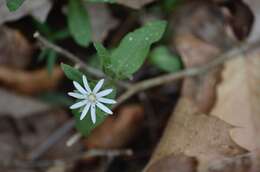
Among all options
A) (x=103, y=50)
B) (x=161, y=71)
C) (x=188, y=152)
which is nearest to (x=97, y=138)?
→ (x=161, y=71)

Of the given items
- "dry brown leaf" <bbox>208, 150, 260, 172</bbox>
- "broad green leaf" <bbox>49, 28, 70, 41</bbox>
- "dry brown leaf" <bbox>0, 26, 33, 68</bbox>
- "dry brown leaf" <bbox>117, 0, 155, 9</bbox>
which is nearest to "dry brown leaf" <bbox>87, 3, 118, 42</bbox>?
"broad green leaf" <bbox>49, 28, 70, 41</bbox>

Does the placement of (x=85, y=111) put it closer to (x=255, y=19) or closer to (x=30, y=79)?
(x=30, y=79)

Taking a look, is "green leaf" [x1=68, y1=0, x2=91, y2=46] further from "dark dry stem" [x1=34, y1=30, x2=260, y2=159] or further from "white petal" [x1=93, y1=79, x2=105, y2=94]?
"white petal" [x1=93, y1=79, x2=105, y2=94]

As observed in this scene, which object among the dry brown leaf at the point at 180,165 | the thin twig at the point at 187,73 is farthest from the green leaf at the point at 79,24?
the dry brown leaf at the point at 180,165

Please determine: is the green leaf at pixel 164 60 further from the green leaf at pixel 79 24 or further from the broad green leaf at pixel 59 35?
the broad green leaf at pixel 59 35

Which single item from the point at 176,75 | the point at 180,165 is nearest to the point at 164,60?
the point at 176,75

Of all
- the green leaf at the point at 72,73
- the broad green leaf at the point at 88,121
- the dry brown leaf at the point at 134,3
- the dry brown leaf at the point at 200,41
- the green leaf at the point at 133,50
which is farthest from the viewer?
the dry brown leaf at the point at 200,41
